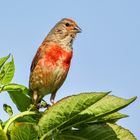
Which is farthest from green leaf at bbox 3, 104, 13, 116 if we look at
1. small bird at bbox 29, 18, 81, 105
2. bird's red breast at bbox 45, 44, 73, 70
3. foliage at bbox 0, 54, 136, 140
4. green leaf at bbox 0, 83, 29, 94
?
bird's red breast at bbox 45, 44, 73, 70

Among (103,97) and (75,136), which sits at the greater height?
(103,97)

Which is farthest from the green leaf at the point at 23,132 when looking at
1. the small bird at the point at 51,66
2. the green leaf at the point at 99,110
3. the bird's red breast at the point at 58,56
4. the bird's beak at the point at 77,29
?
the bird's beak at the point at 77,29

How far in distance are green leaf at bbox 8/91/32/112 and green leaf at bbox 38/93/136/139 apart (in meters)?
0.74

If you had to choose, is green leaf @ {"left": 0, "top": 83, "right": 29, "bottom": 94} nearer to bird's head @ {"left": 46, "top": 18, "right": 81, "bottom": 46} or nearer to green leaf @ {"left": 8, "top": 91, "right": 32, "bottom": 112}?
green leaf @ {"left": 8, "top": 91, "right": 32, "bottom": 112}

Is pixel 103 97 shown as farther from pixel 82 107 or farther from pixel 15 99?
pixel 15 99

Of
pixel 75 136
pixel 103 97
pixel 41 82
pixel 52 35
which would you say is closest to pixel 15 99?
pixel 75 136

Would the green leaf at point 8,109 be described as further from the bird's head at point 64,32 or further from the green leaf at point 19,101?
the bird's head at point 64,32

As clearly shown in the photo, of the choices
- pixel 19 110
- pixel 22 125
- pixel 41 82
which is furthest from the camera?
pixel 41 82

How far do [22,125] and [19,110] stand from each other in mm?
881

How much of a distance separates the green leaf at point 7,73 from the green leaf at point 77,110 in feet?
2.55

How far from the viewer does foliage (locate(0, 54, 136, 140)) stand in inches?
78.5

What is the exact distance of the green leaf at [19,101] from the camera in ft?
9.32

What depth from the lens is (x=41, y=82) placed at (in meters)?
6.73

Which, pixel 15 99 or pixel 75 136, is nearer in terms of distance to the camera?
pixel 75 136
